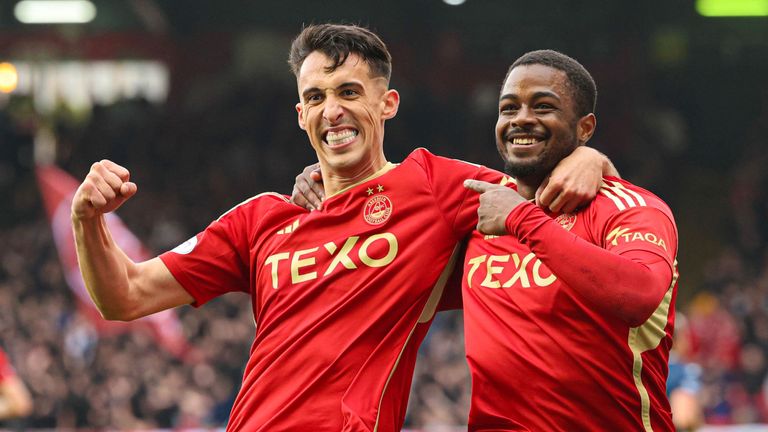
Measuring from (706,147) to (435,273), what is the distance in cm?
1962

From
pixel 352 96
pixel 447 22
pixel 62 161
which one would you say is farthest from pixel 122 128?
pixel 352 96

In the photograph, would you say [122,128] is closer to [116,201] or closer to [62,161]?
[62,161]

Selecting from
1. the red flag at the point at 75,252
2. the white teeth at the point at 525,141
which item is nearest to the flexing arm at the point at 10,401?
the white teeth at the point at 525,141

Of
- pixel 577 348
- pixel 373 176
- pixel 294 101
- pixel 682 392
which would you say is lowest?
pixel 682 392

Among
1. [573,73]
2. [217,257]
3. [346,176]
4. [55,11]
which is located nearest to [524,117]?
[573,73]

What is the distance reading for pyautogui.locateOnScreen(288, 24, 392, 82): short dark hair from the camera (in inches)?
172

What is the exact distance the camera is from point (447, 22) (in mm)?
21281

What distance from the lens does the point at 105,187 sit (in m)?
4.00

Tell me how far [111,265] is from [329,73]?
1127 millimetres

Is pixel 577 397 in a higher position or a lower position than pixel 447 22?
lower

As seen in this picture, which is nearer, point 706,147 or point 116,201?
point 116,201

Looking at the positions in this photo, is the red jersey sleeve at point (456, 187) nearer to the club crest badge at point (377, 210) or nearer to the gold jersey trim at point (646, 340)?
the club crest badge at point (377, 210)

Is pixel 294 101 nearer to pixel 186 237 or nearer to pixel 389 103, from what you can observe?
pixel 186 237

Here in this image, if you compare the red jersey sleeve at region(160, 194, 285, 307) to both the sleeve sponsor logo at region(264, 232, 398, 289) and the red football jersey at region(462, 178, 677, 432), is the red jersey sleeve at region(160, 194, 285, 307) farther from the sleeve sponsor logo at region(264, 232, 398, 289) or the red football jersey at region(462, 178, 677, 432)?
the red football jersey at region(462, 178, 677, 432)
